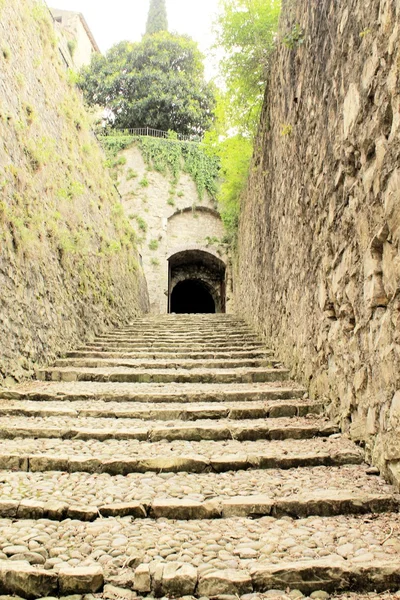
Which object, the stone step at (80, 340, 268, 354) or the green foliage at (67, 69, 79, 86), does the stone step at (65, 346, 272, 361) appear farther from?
the green foliage at (67, 69, 79, 86)

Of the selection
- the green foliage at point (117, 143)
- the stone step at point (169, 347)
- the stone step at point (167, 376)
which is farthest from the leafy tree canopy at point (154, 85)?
the stone step at point (167, 376)

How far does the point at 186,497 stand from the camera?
2295 mm

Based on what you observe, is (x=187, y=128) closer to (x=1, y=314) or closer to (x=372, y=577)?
(x=1, y=314)

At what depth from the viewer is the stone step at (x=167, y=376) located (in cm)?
473

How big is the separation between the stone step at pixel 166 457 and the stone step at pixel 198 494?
69 mm

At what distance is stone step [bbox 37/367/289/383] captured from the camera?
186 inches

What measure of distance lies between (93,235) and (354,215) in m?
5.48

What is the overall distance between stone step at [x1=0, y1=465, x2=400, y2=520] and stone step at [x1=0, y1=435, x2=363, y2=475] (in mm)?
69

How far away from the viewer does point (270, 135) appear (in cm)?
645

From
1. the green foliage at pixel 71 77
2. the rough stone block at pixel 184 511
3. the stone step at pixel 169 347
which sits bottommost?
the rough stone block at pixel 184 511

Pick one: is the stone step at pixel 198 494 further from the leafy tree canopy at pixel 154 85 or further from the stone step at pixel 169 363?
the leafy tree canopy at pixel 154 85

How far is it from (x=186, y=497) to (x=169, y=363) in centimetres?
298

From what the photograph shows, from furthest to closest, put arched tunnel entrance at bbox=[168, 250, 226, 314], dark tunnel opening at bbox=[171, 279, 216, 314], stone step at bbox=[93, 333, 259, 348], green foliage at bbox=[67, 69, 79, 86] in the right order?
dark tunnel opening at bbox=[171, 279, 216, 314] → arched tunnel entrance at bbox=[168, 250, 226, 314] → green foliage at bbox=[67, 69, 79, 86] → stone step at bbox=[93, 333, 259, 348]

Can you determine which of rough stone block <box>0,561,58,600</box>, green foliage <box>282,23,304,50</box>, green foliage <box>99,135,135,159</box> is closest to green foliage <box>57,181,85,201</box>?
green foliage <box>282,23,304,50</box>
